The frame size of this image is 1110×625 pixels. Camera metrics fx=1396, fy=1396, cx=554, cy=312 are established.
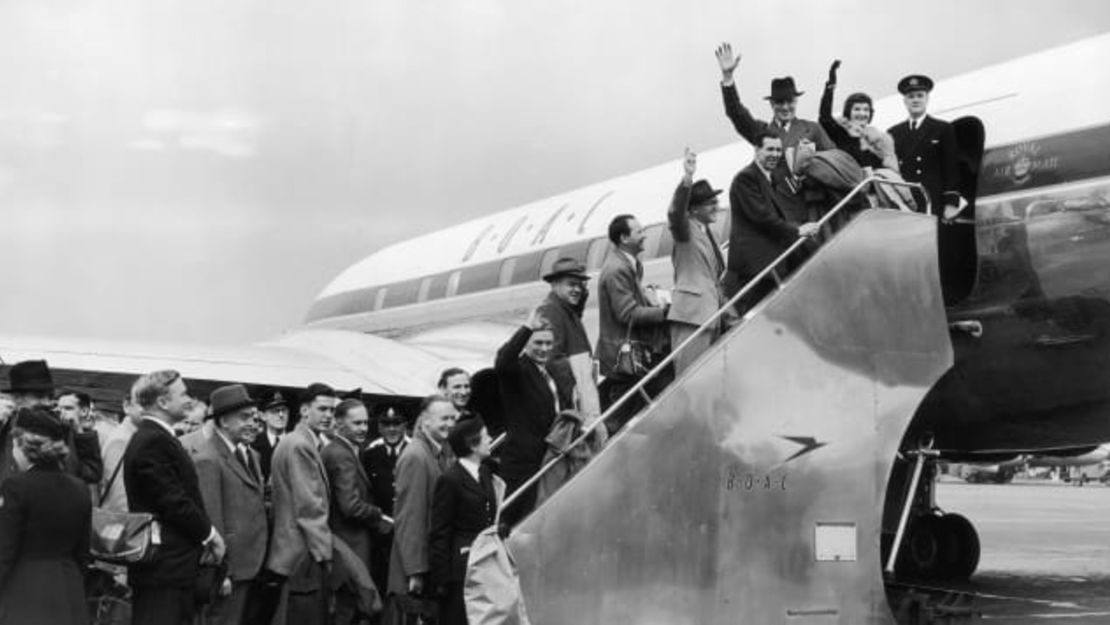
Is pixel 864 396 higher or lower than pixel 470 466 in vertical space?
higher

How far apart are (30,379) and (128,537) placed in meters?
1.43

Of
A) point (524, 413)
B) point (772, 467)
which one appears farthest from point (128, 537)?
point (772, 467)

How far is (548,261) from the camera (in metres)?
18.1

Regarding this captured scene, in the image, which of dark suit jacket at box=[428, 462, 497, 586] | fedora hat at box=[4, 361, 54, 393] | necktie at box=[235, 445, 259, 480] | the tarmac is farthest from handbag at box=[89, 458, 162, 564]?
the tarmac

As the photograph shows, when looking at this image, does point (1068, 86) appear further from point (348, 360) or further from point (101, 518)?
point (348, 360)

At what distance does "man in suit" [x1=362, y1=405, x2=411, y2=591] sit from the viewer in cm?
1022

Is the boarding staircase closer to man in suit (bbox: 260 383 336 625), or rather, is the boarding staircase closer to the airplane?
the airplane

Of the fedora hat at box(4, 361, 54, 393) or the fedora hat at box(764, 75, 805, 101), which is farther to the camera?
the fedora hat at box(764, 75, 805, 101)

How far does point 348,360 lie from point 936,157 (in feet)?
31.1

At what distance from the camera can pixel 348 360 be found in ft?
58.2

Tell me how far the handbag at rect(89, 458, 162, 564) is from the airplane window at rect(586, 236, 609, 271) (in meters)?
9.47

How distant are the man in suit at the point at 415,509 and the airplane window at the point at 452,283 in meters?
11.4

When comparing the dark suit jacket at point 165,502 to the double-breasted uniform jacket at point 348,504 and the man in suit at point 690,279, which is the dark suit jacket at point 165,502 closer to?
the double-breasted uniform jacket at point 348,504

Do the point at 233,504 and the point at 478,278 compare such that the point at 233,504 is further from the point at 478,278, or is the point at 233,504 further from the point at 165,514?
the point at 478,278
